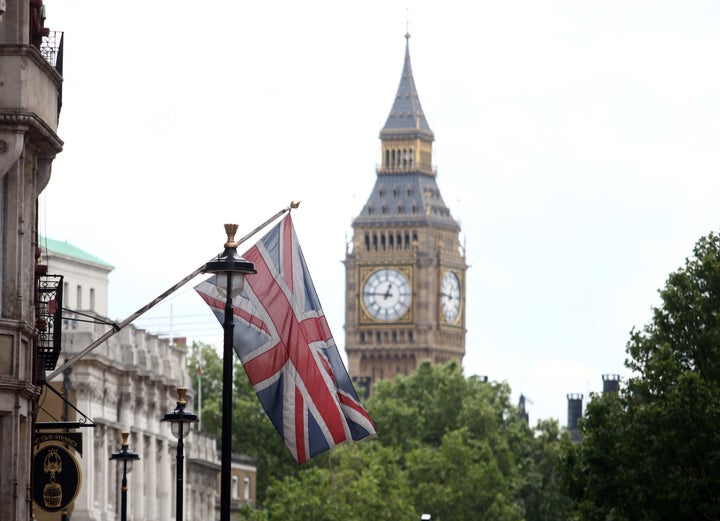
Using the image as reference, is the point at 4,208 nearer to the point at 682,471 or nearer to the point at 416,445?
the point at 682,471

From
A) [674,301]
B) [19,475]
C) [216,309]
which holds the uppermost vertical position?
[674,301]

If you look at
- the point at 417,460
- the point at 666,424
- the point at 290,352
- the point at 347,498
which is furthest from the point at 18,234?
the point at 417,460

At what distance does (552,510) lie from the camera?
538 ft

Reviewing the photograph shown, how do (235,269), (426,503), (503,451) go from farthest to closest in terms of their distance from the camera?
(503,451)
(426,503)
(235,269)

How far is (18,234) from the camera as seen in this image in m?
32.9

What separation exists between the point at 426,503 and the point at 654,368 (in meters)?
73.0

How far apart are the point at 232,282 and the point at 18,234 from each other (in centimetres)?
308

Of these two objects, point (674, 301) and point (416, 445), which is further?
point (416, 445)

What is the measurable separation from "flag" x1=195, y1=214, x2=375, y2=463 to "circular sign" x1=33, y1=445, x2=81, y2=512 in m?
3.41

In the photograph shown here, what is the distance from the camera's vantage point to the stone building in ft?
328

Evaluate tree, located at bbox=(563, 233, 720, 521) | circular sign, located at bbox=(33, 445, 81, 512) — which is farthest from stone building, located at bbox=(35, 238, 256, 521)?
circular sign, located at bbox=(33, 445, 81, 512)

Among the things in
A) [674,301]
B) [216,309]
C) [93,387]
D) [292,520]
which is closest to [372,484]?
[292,520]

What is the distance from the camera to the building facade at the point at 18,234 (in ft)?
106

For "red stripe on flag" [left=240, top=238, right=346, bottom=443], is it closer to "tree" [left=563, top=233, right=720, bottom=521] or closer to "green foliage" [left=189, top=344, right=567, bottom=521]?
"tree" [left=563, top=233, right=720, bottom=521]
